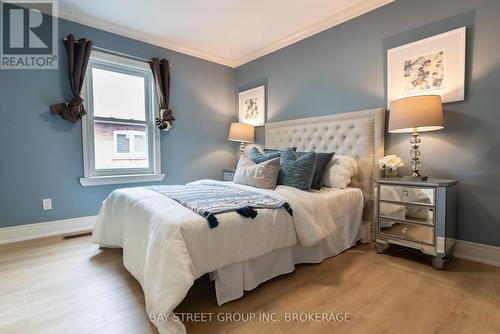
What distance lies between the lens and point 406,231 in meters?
2.19

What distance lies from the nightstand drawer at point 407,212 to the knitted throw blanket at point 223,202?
1.08 metres

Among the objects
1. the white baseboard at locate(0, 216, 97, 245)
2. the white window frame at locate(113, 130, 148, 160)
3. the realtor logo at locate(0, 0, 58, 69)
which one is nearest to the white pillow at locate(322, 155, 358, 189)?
the white window frame at locate(113, 130, 148, 160)

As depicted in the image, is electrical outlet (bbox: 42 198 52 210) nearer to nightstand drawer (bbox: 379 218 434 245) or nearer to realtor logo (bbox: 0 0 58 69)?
realtor logo (bbox: 0 0 58 69)

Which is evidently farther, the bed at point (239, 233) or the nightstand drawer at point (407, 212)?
the nightstand drawer at point (407, 212)

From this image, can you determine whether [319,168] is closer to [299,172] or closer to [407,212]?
[299,172]

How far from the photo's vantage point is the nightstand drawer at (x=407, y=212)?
80.9 inches

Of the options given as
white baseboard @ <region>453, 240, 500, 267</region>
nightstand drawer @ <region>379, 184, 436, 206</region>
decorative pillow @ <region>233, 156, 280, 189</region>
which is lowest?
white baseboard @ <region>453, 240, 500, 267</region>

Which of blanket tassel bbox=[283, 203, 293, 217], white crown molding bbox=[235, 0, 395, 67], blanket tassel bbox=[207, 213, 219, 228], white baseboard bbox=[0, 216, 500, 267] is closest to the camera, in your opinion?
blanket tassel bbox=[207, 213, 219, 228]

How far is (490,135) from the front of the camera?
207 centimetres

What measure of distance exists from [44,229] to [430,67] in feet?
14.9

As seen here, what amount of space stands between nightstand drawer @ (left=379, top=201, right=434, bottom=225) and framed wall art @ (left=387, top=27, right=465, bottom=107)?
1063mm

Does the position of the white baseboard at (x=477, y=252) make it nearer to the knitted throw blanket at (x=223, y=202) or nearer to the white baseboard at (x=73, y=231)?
the white baseboard at (x=73, y=231)

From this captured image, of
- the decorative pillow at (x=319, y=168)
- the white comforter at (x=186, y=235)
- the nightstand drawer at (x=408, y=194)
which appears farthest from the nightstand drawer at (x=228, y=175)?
the nightstand drawer at (x=408, y=194)

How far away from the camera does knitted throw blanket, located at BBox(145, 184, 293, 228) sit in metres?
1.55
